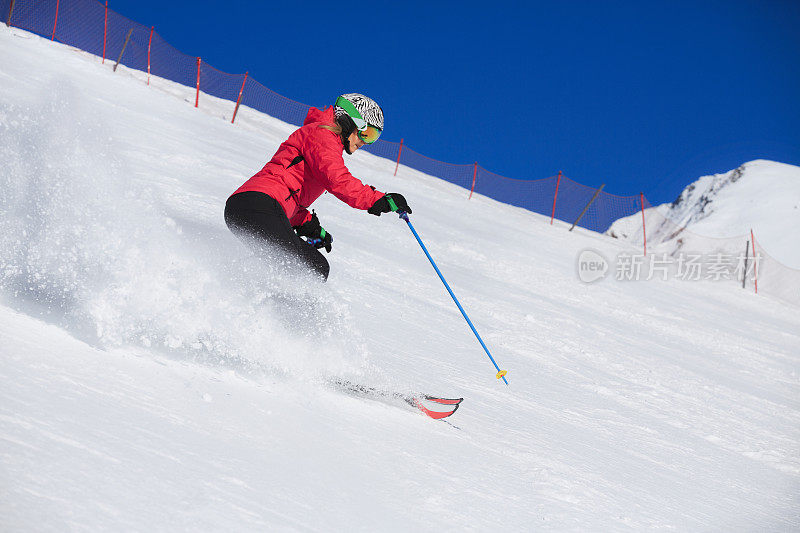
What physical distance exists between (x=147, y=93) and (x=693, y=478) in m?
15.9

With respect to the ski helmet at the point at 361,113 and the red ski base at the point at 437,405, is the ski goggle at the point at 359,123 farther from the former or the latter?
the red ski base at the point at 437,405

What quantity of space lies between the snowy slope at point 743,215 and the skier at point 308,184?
1716cm

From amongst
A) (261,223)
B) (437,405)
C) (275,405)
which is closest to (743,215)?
(437,405)

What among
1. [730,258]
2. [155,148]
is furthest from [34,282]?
[730,258]

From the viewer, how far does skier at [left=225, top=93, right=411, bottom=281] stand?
11.0 feet

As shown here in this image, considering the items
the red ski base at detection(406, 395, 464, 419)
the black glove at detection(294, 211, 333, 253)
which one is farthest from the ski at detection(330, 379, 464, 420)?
the black glove at detection(294, 211, 333, 253)

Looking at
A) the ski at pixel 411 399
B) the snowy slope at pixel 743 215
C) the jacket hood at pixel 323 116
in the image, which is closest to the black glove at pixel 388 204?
the jacket hood at pixel 323 116

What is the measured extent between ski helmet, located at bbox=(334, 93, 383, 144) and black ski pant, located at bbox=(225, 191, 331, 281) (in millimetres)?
691

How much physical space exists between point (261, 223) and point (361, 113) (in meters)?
0.91

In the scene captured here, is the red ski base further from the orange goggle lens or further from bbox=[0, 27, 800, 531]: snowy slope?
the orange goggle lens

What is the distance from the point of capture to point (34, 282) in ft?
8.63

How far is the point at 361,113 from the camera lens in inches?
144

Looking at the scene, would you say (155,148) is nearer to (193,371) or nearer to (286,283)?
(286,283)

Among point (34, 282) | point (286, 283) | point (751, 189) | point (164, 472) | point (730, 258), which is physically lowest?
point (164, 472)
